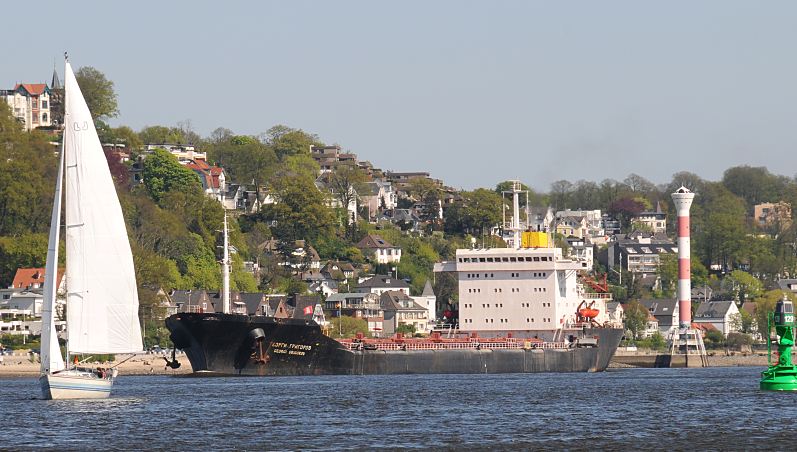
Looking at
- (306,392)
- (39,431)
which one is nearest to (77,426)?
(39,431)

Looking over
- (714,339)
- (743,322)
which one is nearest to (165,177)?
(714,339)

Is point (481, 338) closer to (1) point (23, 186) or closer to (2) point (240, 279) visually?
(2) point (240, 279)

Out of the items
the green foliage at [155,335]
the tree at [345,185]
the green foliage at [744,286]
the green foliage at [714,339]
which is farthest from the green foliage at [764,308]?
the green foliage at [155,335]

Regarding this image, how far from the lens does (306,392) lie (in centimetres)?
5922

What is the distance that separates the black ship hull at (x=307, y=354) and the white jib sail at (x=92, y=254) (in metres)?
22.9

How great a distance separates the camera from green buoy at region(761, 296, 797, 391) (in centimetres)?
5178

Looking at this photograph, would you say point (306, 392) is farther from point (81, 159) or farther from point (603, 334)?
point (603, 334)

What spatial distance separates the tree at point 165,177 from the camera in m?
140

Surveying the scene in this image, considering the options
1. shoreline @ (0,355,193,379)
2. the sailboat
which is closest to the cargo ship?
shoreline @ (0,355,193,379)

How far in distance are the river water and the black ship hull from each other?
5.43 m

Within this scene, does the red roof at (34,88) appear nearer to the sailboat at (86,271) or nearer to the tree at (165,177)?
the tree at (165,177)

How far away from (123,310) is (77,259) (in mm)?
2071

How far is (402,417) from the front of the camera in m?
46.1

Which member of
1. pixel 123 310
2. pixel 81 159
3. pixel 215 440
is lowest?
pixel 215 440
